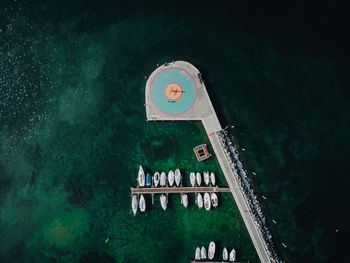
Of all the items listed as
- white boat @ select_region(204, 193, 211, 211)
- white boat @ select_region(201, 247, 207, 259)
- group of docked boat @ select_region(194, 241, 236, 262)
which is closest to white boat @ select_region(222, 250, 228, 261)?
group of docked boat @ select_region(194, 241, 236, 262)

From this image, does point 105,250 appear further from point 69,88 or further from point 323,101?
point 323,101

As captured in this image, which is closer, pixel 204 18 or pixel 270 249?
pixel 270 249

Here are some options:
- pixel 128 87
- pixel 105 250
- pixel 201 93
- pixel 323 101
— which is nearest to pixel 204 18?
pixel 201 93

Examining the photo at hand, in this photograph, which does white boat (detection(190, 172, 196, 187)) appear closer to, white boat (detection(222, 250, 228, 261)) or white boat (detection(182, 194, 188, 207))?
white boat (detection(182, 194, 188, 207))

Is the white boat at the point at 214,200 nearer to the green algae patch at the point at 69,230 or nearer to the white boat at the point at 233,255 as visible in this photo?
the white boat at the point at 233,255

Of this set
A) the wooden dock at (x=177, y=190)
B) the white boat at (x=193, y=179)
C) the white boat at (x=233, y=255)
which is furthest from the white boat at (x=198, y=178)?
the white boat at (x=233, y=255)

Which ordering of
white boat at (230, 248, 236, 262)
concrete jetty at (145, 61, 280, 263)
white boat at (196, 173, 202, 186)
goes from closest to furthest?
white boat at (230, 248, 236, 262)
concrete jetty at (145, 61, 280, 263)
white boat at (196, 173, 202, 186)
